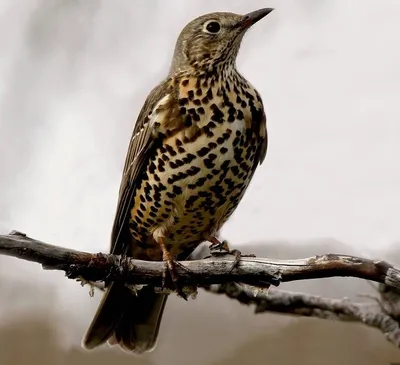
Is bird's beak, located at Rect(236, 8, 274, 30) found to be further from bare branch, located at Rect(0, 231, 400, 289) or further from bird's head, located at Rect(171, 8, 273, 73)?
bare branch, located at Rect(0, 231, 400, 289)

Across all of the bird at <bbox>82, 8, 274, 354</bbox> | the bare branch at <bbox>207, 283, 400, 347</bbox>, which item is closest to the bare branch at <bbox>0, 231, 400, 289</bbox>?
the bird at <bbox>82, 8, 274, 354</bbox>

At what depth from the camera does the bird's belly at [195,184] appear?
4137 millimetres

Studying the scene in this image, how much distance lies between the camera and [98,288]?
4285 mm

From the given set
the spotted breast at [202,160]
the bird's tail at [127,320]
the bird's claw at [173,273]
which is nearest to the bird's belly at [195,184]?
the spotted breast at [202,160]

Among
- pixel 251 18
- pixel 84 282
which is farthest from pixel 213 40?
pixel 84 282

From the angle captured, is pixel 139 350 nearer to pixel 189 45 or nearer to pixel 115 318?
pixel 115 318

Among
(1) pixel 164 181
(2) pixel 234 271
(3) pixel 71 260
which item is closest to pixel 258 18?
(1) pixel 164 181

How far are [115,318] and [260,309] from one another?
2.61 feet

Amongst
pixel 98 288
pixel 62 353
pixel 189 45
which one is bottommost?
pixel 62 353

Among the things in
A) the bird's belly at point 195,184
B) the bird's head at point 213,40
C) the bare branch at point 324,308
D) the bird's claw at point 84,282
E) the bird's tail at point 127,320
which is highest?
the bird's head at point 213,40

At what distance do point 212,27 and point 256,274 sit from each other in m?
1.63

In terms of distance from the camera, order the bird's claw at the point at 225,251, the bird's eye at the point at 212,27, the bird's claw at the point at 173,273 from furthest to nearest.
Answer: the bird's eye at the point at 212,27 < the bird's claw at the point at 173,273 < the bird's claw at the point at 225,251

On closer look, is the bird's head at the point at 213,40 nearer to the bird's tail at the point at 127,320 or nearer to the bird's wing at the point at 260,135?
the bird's wing at the point at 260,135

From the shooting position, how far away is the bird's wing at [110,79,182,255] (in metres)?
4.26
